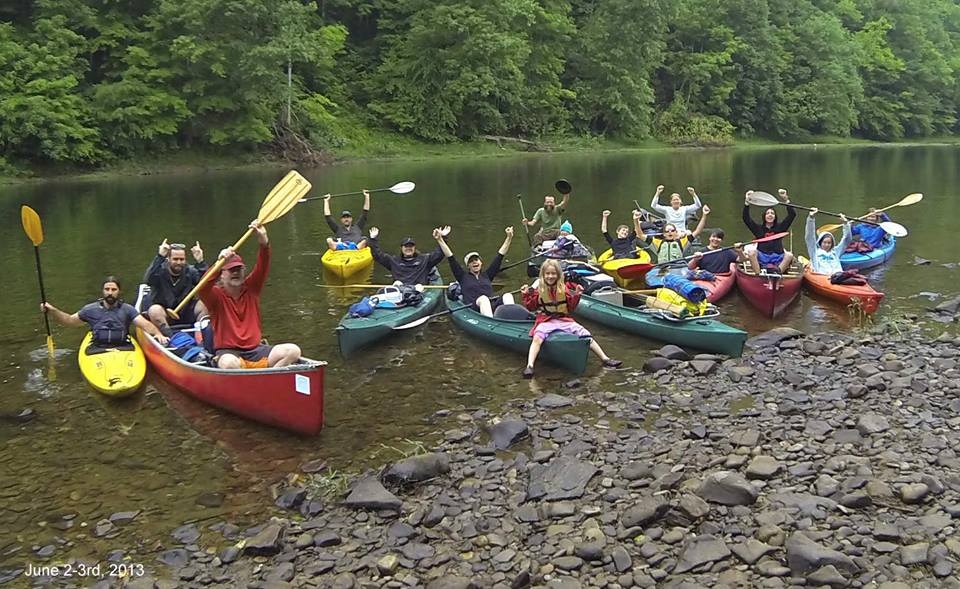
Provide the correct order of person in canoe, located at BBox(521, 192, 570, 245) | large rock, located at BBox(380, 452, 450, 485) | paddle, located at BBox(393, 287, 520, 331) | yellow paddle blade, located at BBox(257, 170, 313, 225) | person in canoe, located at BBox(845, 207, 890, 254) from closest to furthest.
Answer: large rock, located at BBox(380, 452, 450, 485), yellow paddle blade, located at BBox(257, 170, 313, 225), paddle, located at BBox(393, 287, 520, 331), person in canoe, located at BBox(845, 207, 890, 254), person in canoe, located at BBox(521, 192, 570, 245)

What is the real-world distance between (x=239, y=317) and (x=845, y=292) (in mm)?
8481

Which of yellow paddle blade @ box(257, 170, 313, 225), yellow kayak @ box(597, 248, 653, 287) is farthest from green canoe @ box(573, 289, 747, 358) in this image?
yellow paddle blade @ box(257, 170, 313, 225)

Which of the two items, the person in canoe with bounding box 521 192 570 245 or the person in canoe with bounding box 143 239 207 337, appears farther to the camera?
the person in canoe with bounding box 521 192 570 245

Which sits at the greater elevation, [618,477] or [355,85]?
[355,85]

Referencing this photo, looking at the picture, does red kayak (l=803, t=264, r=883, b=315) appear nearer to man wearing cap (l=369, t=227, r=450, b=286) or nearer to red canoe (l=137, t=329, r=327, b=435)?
man wearing cap (l=369, t=227, r=450, b=286)

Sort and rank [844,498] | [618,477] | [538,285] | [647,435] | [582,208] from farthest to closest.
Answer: [582,208], [538,285], [647,435], [618,477], [844,498]

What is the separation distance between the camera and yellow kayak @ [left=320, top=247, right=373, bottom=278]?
14086mm

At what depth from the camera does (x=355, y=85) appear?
150ft

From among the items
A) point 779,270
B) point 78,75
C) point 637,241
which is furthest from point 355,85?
point 779,270

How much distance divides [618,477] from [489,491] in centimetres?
96

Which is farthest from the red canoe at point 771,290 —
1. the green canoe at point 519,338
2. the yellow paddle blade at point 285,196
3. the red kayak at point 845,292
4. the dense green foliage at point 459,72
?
the dense green foliage at point 459,72

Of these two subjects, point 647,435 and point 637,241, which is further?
point 637,241

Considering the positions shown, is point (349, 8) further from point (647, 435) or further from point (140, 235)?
point (647, 435)

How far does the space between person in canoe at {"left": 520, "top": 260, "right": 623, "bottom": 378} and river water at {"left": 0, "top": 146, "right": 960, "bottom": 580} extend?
0.24m
